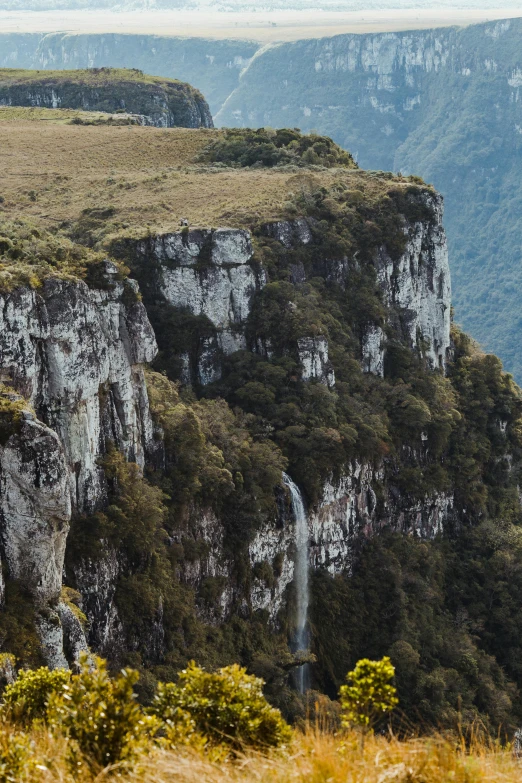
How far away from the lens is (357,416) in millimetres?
52812

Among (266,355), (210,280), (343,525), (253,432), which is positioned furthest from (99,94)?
(343,525)

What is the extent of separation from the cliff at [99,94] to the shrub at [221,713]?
9417 cm

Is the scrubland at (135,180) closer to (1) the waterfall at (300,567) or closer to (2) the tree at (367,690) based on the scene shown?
(1) the waterfall at (300,567)

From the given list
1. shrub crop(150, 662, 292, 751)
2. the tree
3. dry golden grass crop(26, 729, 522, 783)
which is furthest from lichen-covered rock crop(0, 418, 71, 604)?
the tree

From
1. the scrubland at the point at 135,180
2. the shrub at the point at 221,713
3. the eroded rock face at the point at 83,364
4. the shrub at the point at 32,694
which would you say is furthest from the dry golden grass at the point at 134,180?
the shrub at the point at 221,713

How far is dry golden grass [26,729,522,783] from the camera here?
15.4 m

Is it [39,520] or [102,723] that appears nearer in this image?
[102,723]

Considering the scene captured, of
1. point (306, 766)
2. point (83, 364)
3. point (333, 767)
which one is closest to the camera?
point (333, 767)

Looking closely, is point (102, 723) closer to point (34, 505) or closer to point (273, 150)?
point (34, 505)

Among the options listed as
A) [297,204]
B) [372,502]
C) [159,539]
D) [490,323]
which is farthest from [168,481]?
[490,323]

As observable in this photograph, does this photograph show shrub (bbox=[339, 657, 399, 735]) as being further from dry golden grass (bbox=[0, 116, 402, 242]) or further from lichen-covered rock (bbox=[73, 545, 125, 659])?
dry golden grass (bbox=[0, 116, 402, 242])

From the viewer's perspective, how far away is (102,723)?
16.2 meters

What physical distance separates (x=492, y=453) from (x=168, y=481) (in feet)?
87.2

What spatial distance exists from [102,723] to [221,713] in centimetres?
246
